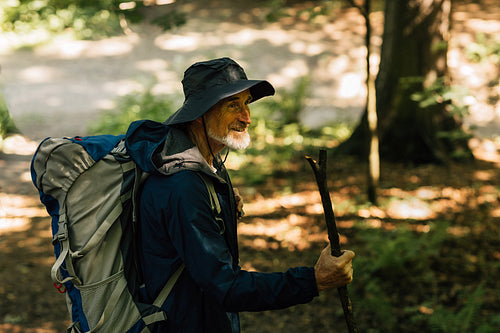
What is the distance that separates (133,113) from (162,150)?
26.5 ft

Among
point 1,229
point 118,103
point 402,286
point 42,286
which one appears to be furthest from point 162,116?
point 402,286

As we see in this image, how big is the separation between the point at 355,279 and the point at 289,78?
32.4 ft

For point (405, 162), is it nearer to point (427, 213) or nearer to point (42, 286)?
point (427, 213)

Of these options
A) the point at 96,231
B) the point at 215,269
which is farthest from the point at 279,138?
the point at 215,269

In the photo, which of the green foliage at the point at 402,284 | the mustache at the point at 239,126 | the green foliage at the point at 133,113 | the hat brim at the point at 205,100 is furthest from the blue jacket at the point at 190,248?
the green foliage at the point at 133,113

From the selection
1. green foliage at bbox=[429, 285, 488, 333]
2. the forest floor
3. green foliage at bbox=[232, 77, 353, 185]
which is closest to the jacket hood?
green foliage at bbox=[429, 285, 488, 333]

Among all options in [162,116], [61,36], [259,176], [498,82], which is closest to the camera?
[498,82]

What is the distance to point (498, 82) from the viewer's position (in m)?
5.33

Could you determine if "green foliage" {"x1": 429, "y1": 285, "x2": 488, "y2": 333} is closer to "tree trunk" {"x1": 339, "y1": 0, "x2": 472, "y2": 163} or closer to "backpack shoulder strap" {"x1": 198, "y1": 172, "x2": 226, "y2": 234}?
"backpack shoulder strap" {"x1": 198, "y1": 172, "x2": 226, "y2": 234}

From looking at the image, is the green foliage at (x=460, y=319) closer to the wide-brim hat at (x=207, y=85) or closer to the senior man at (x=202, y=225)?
the senior man at (x=202, y=225)

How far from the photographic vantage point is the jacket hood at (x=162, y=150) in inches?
80.4

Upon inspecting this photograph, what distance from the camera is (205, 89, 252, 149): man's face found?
2.26m

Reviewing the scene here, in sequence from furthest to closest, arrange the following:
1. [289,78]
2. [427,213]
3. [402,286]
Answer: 1. [289,78]
2. [427,213]
3. [402,286]

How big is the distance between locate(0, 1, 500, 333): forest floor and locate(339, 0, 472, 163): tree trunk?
0.38 m
